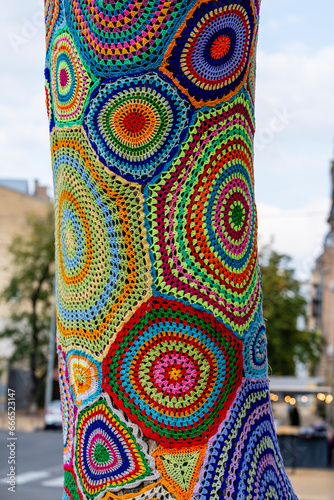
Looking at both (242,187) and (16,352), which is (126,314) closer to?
(242,187)

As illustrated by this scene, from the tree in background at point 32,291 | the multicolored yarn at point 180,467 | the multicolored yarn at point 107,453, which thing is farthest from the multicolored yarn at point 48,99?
the tree in background at point 32,291

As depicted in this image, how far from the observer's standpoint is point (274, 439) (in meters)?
1.48

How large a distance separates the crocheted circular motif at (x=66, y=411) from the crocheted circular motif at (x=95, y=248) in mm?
52

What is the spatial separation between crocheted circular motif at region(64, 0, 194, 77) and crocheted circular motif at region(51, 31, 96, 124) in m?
0.05

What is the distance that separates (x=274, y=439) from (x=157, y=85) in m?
0.74

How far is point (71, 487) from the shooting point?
4.75 feet

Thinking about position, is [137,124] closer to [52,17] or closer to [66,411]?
[52,17]

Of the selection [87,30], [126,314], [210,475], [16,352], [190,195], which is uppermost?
[87,30]

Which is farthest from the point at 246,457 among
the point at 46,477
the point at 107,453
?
the point at 46,477

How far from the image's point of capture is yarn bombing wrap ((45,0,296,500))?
1.35m

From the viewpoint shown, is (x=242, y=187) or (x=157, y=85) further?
(x=242, y=187)

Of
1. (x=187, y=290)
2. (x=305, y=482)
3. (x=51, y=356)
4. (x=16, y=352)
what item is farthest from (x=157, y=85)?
(x=16, y=352)

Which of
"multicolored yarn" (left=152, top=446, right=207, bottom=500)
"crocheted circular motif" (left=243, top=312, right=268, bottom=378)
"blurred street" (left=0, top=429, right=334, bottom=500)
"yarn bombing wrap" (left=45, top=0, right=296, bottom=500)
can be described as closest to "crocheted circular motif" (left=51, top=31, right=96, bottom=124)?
"yarn bombing wrap" (left=45, top=0, right=296, bottom=500)

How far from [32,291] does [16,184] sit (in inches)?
372
